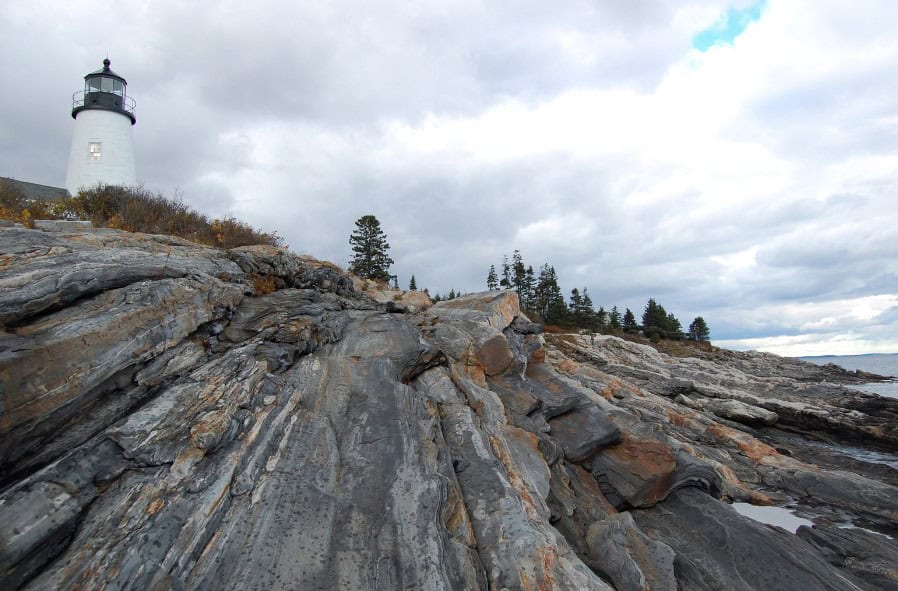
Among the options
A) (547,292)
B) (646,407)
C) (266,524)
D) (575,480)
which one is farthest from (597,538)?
(547,292)

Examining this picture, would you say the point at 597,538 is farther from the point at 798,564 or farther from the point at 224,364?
the point at 224,364

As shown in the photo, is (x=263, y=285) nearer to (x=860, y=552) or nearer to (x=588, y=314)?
(x=860, y=552)

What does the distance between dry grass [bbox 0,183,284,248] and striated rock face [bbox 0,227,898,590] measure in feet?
15.2

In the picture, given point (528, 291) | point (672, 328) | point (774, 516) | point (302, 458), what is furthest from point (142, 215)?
point (672, 328)

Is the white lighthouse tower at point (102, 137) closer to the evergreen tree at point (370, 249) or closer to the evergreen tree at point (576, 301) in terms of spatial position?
the evergreen tree at point (370, 249)

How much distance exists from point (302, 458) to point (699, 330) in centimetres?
14223

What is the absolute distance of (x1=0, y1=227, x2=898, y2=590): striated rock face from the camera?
6652mm

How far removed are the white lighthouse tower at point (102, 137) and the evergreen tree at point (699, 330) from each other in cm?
13700

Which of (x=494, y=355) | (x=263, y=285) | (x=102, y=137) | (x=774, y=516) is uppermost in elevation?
(x=102, y=137)

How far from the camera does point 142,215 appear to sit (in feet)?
63.8

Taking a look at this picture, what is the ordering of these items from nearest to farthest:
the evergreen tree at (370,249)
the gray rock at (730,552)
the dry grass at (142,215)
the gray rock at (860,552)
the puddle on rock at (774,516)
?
1. the gray rock at (730,552)
2. the gray rock at (860,552)
3. the puddle on rock at (774,516)
4. the dry grass at (142,215)
5. the evergreen tree at (370,249)

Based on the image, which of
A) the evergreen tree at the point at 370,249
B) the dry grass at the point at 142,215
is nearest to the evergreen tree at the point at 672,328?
the evergreen tree at the point at 370,249

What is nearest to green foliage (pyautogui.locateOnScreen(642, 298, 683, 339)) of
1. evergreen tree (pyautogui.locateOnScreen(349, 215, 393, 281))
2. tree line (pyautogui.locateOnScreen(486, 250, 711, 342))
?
tree line (pyautogui.locateOnScreen(486, 250, 711, 342))

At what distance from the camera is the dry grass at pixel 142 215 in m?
17.2
